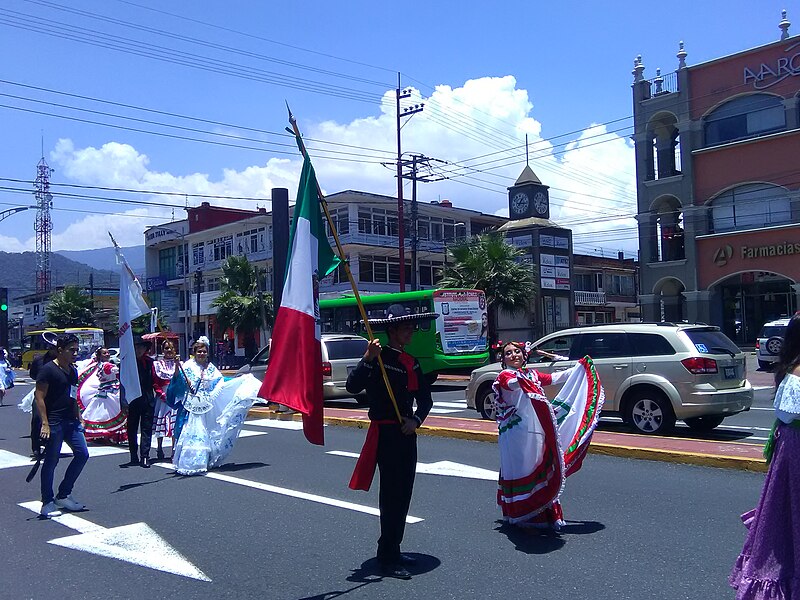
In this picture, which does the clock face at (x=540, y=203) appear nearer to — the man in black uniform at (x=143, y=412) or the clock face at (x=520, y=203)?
the clock face at (x=520, y=203)

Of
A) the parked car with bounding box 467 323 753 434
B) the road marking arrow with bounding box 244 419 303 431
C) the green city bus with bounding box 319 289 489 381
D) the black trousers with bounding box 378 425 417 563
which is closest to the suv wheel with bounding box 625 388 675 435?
the parked car with bounding box 467 323 753 434

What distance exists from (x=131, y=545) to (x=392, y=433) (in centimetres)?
273

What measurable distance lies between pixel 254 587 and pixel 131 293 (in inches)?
218

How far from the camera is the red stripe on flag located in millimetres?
5477

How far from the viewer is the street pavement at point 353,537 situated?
5.47 metres

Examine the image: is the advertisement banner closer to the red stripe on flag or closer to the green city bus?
the green city bus

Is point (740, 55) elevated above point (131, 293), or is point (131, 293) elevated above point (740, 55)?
point (740, 55)

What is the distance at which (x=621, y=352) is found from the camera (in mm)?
12102

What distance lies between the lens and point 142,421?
36.0ft

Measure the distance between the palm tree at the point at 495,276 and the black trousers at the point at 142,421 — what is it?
2223 cm

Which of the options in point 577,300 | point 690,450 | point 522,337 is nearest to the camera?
point 690,450

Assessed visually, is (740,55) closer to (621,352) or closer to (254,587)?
(621,352)

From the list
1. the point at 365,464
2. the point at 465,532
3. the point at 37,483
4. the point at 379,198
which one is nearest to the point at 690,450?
the point at 465,532

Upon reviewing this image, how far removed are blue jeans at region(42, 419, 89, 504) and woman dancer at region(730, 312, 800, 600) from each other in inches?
248
